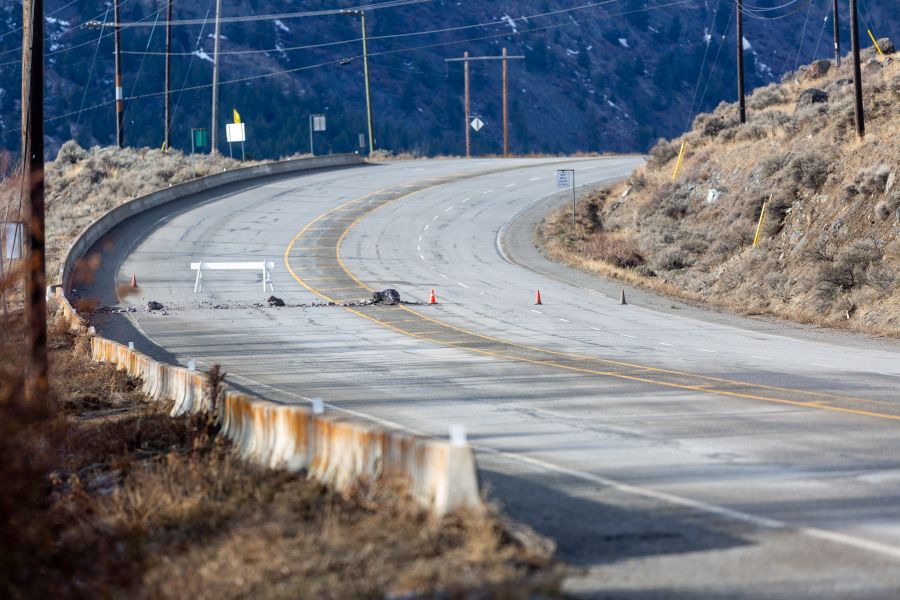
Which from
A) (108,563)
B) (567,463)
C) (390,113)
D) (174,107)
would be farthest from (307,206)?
(390,113)

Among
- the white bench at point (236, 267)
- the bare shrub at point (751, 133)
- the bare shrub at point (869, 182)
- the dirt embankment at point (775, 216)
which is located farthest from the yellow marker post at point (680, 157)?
the white bench at point (236, 267)

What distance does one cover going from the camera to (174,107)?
140125 mm

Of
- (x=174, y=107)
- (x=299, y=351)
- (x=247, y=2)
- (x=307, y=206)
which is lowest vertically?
(x=299, y=351)

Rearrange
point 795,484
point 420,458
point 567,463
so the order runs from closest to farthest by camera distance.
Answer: point 420,458
point 795,484
point 567,463

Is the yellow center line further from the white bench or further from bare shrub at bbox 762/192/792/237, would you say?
bare shrub at bbox 762/192/792/237

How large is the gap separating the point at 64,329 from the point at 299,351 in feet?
22.3

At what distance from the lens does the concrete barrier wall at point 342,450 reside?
7453 millimetres

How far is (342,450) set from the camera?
9102mm

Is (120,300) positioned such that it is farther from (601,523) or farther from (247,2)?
(247,2)

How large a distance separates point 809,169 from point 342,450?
108 ft

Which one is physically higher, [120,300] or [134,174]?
[134,174]

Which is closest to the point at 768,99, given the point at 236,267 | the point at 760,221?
the point at 760,221

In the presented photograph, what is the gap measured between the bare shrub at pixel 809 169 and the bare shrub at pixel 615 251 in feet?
24.1

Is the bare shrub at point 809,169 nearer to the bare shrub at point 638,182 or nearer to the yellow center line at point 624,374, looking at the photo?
the yellow center line at point 624,374
